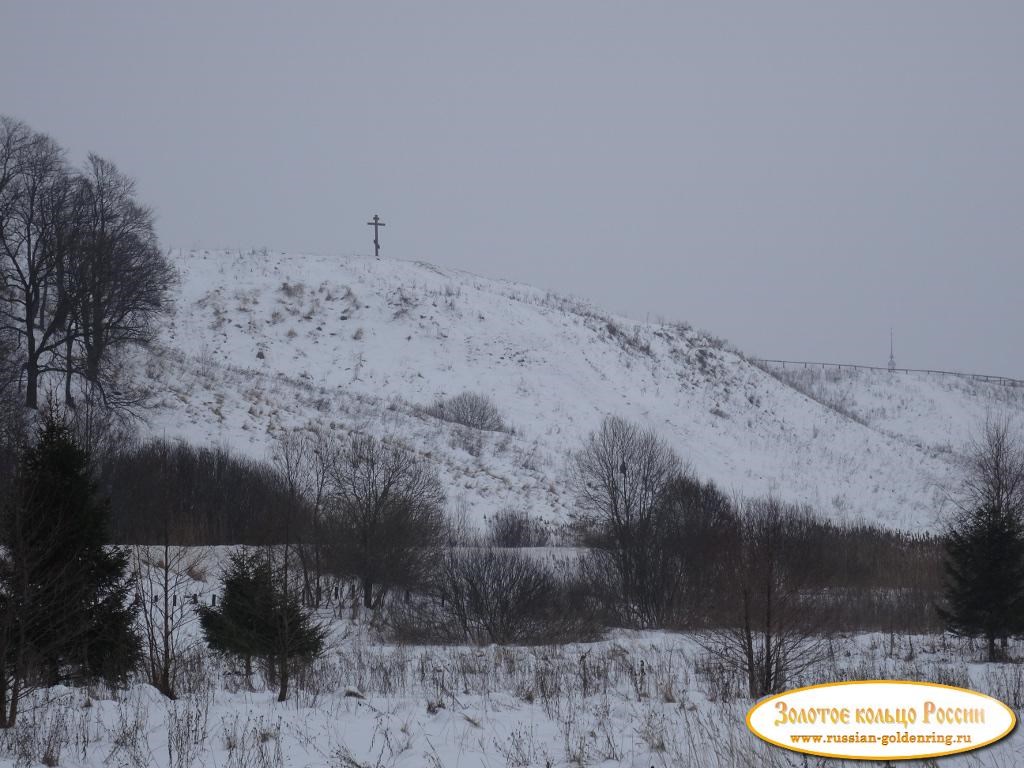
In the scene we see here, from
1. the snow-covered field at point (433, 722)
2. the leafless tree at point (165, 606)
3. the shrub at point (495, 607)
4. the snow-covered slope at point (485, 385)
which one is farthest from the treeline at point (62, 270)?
the snow-covered field at point (433, 722)

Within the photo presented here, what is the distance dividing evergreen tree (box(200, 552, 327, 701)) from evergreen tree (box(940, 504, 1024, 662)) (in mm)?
13910

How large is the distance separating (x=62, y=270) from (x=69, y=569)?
21.5 meters

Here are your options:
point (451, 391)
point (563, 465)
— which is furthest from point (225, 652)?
point (451, 391)

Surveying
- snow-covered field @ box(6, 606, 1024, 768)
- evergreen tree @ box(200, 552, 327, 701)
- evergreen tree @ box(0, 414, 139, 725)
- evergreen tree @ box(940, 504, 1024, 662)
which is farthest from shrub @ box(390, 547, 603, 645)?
evergreen tree @ box(0, 414, 139, 725)

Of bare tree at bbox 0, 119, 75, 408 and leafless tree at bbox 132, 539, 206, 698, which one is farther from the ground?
bare tree at bbox 0, 119, 75, 408

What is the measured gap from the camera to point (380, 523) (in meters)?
26.6

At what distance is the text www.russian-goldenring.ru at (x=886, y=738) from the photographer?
18.4ft

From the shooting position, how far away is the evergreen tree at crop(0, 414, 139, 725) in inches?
418

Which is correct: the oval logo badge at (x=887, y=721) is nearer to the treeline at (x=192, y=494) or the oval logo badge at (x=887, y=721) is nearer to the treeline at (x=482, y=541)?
the treeline at (x=482, y=541)

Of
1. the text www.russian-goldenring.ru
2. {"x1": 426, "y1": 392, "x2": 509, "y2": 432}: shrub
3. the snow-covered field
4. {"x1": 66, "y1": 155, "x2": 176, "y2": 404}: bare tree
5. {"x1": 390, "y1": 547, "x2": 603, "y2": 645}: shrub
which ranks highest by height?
{"x1": 66, "y1": 155, "x2": 176, "y2": 404}: bare tree

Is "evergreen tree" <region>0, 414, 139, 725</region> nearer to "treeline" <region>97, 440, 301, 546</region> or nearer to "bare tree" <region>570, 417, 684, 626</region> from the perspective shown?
"treeline" <region>97, 440, 301, 546</region>

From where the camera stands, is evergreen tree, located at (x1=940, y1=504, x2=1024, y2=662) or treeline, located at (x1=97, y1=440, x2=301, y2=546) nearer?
evergreen tree, located at (x1=940, y1=504, x2=1024, y2=662)

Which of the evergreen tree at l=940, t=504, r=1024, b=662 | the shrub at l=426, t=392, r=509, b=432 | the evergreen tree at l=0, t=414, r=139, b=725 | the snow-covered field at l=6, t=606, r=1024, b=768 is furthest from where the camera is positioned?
the shrub at l=426, t=392, r=509, b=432

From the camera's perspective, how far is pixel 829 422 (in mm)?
56594
